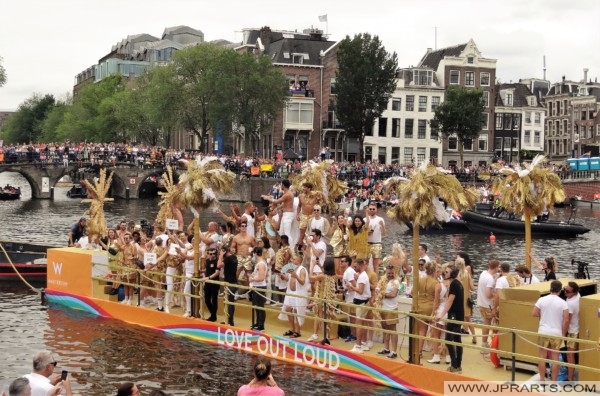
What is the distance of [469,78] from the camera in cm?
9062

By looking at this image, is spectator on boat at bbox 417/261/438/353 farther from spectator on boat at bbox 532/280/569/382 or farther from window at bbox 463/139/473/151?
window at bbox 463/139/473/151

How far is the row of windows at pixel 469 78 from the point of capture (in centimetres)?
9019

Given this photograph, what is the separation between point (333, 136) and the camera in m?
86.8

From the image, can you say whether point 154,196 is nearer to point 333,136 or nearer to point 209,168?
point 333,136

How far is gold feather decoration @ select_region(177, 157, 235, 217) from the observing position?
64.1ft

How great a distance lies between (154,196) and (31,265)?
4999 centimetres

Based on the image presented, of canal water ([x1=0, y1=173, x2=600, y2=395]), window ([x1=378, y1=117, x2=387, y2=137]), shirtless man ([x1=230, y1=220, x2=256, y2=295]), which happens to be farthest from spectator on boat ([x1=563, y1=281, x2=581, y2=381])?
window ([x1=378, y1=117, x2=387, y2=137])

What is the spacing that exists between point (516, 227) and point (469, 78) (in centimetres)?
4222

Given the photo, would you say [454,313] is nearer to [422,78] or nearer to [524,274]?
[524,274]

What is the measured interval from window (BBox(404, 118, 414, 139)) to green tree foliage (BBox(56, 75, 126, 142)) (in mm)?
32987

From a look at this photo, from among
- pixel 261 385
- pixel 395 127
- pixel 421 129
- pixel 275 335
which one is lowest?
pixel 275 335

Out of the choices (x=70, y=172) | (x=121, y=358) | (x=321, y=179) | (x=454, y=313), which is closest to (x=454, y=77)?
→ (x=70, y=172)

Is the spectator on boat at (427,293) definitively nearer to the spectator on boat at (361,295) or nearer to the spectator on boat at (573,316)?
the spectator on boat at (361,295)

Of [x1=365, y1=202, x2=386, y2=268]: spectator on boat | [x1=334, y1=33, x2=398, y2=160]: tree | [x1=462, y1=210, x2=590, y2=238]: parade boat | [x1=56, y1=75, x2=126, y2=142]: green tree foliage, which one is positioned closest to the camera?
[x1=365, y1=202, x2=386, y2=268]: spectator on boat
